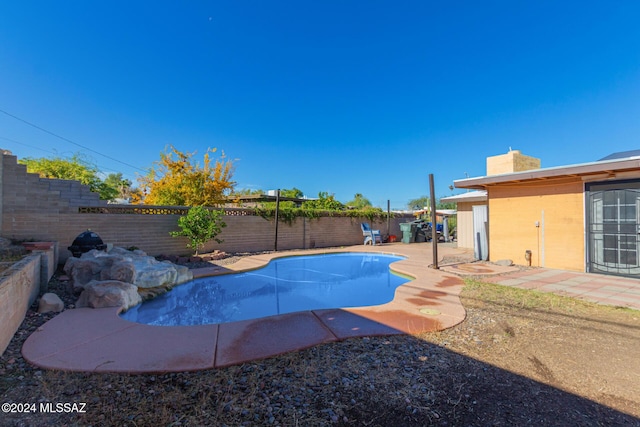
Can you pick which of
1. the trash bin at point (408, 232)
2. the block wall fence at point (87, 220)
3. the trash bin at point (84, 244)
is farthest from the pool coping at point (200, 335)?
the trash bin at point (408, 232)

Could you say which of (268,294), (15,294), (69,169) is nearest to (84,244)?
(15,294)

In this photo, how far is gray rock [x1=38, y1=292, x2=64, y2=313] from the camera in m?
3.70

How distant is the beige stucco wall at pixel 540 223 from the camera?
22.0ft

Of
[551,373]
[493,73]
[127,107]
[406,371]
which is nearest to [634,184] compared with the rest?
[551,373]

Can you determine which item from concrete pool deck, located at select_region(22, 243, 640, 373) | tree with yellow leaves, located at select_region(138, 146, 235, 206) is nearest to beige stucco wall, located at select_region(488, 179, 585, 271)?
concrete pool deck, located at select_region(22, 243, 640, 373)

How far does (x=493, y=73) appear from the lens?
1272 cm

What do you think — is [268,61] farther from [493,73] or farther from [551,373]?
[551,373]

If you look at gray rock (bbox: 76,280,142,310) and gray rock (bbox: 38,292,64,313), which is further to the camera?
gray rock (bbox: 76,280,142,310)

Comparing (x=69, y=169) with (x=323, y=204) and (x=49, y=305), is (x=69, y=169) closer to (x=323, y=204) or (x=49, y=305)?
(x=49, y=305)

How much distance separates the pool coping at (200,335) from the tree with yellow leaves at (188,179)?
9.11 metres

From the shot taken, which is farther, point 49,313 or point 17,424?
point 49,313

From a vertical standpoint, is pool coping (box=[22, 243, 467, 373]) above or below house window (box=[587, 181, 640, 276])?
below

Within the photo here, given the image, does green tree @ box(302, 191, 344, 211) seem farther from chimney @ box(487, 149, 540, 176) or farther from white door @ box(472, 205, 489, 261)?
white door @ box(472, 205, 489, 261)

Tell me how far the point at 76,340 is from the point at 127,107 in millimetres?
13373
